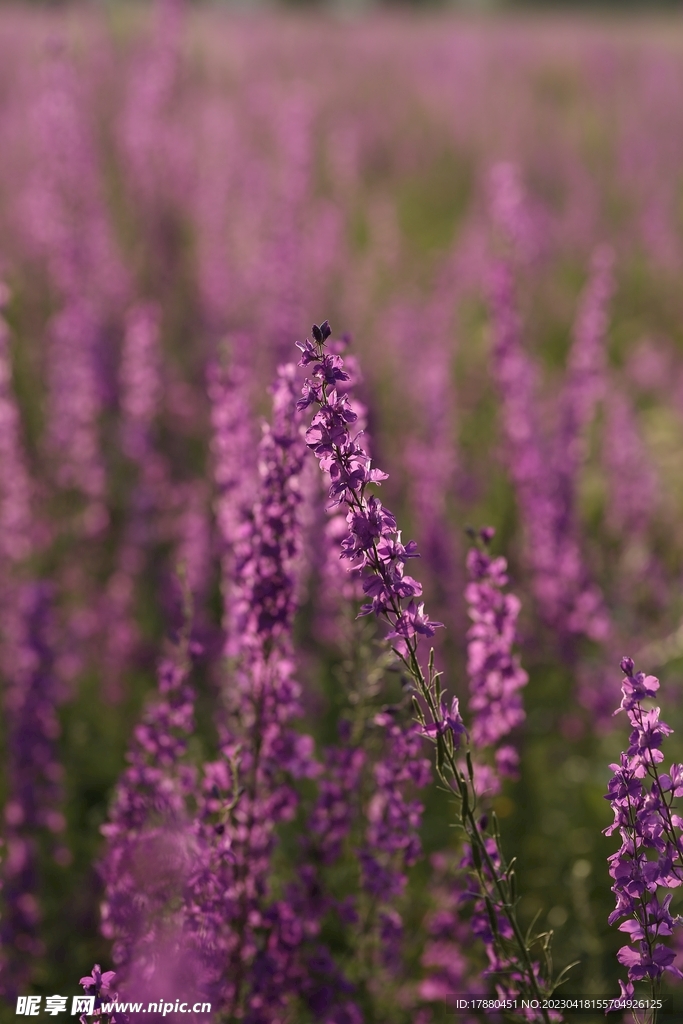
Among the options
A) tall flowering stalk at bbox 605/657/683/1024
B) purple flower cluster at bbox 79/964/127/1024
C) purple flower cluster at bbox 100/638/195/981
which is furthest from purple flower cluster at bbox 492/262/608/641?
purple flower cluster at bbox 79/964/127/1024

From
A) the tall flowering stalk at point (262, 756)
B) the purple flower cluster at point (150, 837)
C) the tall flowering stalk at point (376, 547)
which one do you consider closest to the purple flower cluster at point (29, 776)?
the purple flower cluster at point (150, 837)

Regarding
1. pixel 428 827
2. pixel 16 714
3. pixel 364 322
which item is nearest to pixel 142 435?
pixel 16 714

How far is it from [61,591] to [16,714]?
1.37m

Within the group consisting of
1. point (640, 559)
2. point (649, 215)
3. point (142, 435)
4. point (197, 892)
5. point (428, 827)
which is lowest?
point (197, 892)

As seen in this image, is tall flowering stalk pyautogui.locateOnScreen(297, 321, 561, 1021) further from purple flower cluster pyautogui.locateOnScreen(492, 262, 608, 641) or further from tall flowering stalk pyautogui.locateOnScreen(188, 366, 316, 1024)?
purple flower cluster pyautogui.locateOnScreen(492, 262, 608, 641)

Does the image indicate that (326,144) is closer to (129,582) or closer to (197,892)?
(129,582)

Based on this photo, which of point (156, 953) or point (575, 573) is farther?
point (575, 573)

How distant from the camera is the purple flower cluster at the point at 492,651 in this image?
1.77m

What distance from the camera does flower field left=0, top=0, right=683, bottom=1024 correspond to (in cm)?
155

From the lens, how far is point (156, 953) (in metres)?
1.41

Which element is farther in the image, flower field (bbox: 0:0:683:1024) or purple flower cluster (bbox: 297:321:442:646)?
flower field (bbox: 0:0:683:1024)

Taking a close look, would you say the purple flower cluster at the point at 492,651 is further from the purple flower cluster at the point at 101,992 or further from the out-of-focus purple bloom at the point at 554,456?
the out-of-focus purple bloom at the point at 554,456

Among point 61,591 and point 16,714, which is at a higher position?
point 61,591

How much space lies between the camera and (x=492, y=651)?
5.96 ft
